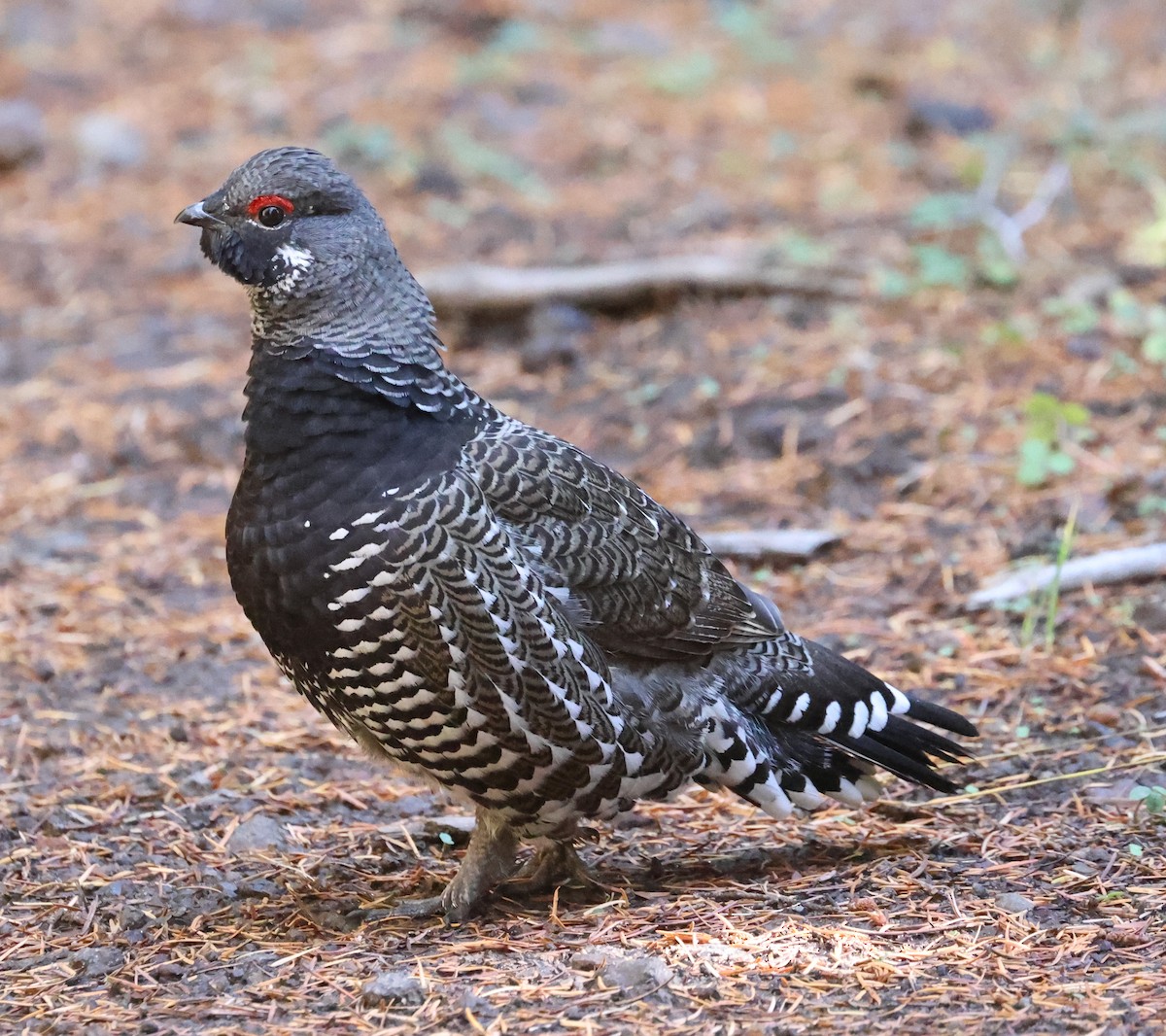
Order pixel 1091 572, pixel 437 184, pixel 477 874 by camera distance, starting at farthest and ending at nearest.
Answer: pixel 437 184 < pixel 1091 572 < pixel 477 874

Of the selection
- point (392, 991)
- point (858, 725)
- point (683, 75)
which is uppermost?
point (683, 75)

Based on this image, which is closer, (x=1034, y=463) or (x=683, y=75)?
(x=1034, y=463)

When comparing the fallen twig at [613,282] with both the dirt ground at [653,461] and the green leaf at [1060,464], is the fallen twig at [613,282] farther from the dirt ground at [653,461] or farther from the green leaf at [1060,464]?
the green leaf at [1060,464]

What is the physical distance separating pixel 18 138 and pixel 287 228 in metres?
8.16

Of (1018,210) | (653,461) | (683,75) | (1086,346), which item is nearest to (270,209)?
(653,461)

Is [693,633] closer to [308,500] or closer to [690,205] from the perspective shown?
[308,500]

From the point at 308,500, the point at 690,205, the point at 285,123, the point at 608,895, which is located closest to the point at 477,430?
the point at 308,500

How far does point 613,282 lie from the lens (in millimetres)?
8508

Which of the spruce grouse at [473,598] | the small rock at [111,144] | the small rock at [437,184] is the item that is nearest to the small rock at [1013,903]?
the spruce grouse at [473,598]

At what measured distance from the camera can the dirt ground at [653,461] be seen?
11.9ft

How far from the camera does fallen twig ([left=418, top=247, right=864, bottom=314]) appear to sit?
8.41 metres

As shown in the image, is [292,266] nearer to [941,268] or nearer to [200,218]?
[200,218]

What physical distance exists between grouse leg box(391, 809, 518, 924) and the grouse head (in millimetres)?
1615

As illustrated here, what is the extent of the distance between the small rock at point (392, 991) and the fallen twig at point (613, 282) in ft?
18.5
